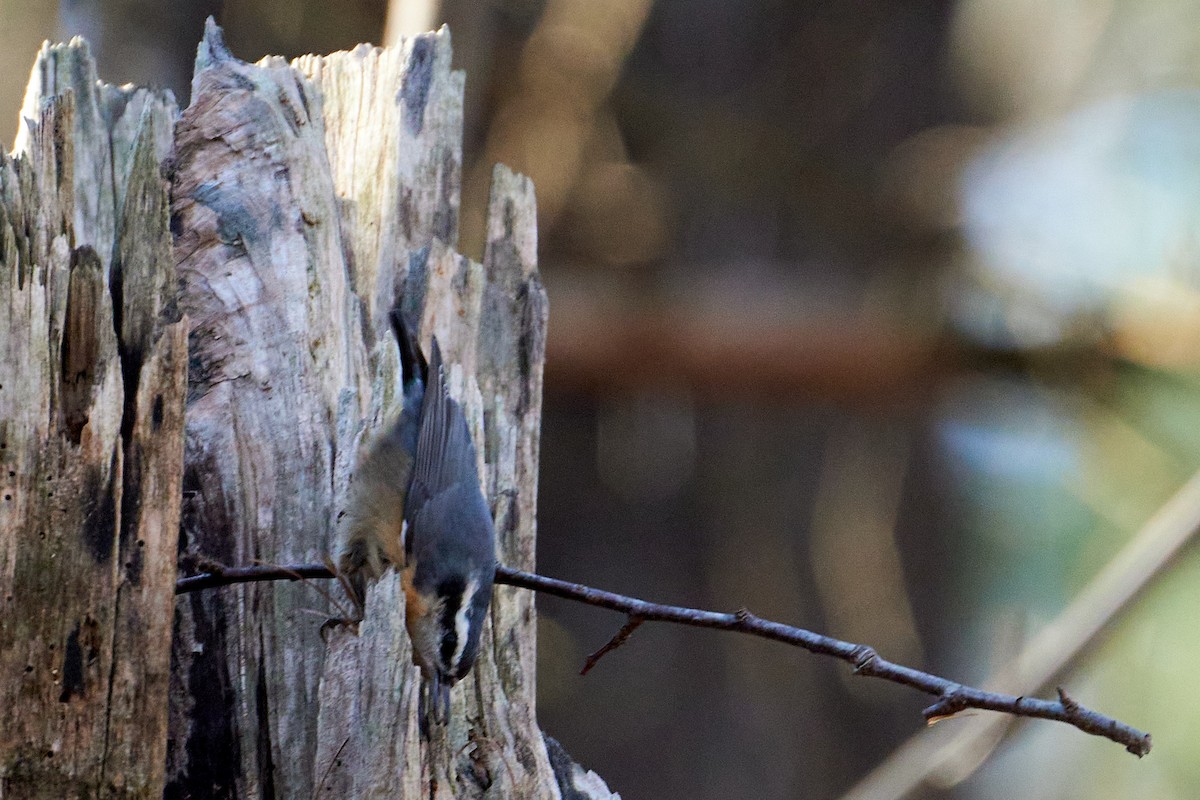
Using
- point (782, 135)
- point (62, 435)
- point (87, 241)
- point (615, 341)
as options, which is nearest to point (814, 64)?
point (782, 135)

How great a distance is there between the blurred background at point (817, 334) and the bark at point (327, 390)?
143 cm

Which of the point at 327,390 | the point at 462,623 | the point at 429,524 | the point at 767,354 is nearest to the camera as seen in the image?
the point at 462,623

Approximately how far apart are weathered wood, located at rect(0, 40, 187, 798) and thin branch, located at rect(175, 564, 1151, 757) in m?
0.13

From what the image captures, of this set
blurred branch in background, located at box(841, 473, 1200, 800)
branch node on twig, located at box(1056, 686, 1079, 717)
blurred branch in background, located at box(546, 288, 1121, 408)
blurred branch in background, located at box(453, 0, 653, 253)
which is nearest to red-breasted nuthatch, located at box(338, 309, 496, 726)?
branch node on twig, located at box(1056, 686, 1079, 717)

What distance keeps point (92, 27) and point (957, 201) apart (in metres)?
2.99

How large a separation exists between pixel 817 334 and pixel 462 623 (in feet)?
Answer: 7.61

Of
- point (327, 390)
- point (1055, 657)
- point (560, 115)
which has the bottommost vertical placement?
point (1055, 657)

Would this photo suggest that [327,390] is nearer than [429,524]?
Yes

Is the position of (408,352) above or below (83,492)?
above

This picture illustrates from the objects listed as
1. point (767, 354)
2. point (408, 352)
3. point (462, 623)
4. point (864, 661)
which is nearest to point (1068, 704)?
point (864, 661)

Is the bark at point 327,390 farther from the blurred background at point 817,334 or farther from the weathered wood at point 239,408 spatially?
the blurred background at point 817,334

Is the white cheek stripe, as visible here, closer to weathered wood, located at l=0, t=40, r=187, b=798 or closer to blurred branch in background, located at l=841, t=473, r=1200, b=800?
weathered wood, located at l=0, t=40, r=187, b=798

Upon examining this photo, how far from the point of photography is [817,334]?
12.7 feet

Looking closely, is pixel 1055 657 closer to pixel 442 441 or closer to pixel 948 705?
pixel 948 705
